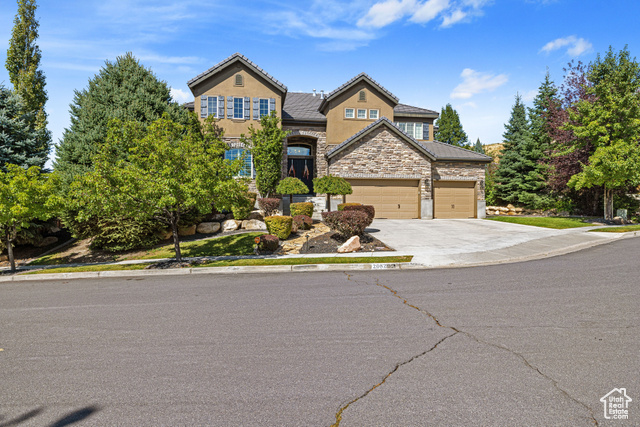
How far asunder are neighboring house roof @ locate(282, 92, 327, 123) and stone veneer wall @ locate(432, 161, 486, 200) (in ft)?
31.0

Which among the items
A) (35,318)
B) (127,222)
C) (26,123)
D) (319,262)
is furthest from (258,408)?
(26,123)

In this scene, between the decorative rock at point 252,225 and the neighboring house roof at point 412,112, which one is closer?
the decorative rock at point 252,225

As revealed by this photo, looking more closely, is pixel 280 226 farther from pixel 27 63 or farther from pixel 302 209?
pixel 27 63

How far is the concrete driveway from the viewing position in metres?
12.0

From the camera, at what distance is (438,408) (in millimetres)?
3256

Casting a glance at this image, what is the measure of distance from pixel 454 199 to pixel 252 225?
15372 mm

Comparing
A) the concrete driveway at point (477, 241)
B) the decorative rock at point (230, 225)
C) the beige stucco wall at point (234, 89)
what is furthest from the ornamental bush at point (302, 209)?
the beige stucco wall at point (234, 89)

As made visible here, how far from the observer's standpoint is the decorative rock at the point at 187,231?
727 inches

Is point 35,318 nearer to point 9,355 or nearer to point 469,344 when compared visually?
point 9,355

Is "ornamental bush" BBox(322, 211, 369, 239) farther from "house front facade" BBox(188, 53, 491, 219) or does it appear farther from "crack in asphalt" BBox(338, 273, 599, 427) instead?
"house front facade" BBox(188, 53, 491, 219)

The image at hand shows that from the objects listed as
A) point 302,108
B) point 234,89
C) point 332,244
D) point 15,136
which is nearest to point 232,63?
point 234,89

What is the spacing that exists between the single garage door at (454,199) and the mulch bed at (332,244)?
11769mm

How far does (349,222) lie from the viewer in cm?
1482

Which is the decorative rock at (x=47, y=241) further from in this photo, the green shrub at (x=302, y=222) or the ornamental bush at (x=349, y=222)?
the ornamental bush at (x=349, y=222)
